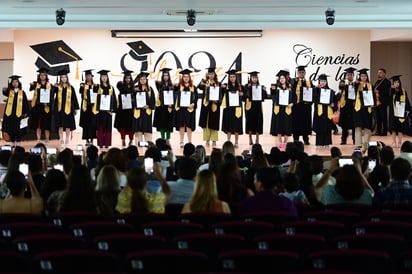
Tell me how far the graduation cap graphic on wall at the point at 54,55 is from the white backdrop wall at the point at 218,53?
4.6 inches

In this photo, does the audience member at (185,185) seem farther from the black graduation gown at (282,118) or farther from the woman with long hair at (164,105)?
the black graduation gown at (282,118)

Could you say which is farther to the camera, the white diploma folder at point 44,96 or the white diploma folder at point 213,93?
the white diploma folder at point 44,96

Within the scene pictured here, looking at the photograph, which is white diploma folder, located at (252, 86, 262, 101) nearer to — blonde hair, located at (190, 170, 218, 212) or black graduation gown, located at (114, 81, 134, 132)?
black graduation gown, located at (114, 81, 134, 132)

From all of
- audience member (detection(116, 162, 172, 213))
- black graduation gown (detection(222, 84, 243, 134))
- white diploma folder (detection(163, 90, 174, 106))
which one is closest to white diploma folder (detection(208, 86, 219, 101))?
black graduation gown (detection(222, 84, 243, 134))

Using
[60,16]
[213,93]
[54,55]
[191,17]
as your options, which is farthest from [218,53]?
[60,16]

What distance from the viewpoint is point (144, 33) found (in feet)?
76.1

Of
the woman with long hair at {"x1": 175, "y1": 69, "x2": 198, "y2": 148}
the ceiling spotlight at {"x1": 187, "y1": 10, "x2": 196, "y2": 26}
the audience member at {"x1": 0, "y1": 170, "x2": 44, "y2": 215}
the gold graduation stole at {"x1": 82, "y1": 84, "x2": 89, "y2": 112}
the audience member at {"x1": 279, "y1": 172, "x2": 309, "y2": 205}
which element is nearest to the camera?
the audience member at {"x1": 0, "y1": 170, "x2": 44, "y2": 215}

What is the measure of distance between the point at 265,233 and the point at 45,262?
1.87 metres

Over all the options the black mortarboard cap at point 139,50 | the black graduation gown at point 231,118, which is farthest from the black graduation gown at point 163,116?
the black mortarboard cap at point 139,50

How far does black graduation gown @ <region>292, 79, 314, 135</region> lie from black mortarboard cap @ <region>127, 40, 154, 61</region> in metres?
6.54

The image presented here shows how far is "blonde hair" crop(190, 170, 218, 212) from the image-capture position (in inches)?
269

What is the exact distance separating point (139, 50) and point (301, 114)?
6888 mm

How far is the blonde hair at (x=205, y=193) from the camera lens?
22.4 feet

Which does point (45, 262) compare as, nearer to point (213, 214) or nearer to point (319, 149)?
point (213, 214)
